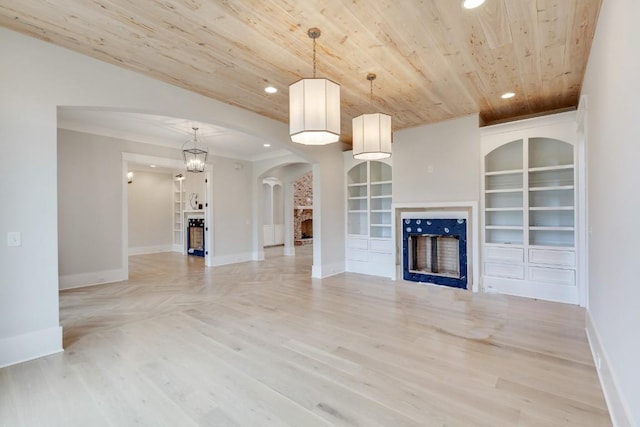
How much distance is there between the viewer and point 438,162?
519 centimetres

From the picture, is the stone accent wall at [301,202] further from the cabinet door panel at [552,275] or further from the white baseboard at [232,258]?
the cabinet door panel at [552,275]

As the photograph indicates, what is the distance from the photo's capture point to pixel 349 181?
6.48m

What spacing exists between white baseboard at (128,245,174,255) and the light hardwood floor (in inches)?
211

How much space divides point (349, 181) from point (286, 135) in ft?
6.50

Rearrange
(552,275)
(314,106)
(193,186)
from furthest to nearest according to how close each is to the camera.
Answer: (193,186) → (552,275) → (314,106)

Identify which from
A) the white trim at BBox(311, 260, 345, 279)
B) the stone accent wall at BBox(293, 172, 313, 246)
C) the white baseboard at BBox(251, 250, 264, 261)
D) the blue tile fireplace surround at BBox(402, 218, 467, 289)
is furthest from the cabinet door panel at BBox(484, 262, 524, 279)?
the stone accent wall at BBox(293, 172, 313, 246)

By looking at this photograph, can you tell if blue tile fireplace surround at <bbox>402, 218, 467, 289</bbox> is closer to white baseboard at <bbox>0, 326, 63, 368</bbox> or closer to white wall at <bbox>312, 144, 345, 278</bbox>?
white wall at <bbox>312, 144, 345, 278</bbox>

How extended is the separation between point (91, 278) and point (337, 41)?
5.77 metres

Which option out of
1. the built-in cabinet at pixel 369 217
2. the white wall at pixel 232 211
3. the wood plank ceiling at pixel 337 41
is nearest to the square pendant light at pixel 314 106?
the wood plank ceiling at pixel 337 41

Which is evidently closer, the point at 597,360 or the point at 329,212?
the point at 597,360

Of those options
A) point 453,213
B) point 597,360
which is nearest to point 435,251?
point 453,213

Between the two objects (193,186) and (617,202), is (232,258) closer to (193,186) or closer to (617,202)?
(193,186)

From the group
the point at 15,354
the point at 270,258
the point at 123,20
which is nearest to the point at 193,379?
the point at 15,354

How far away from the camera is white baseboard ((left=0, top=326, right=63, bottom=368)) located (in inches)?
97.5
